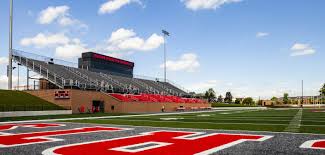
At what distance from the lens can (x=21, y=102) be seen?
34.5 meters

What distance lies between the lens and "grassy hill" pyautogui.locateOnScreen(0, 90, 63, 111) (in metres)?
31.1

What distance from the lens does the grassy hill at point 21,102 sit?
31.1m

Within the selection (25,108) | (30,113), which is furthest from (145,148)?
(25,108)

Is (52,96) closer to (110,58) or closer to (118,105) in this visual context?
(118,105)

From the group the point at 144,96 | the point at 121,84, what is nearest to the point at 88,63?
the point at 121,84

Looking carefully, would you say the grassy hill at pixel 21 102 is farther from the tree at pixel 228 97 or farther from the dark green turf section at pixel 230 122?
the tree at pixel 228 97

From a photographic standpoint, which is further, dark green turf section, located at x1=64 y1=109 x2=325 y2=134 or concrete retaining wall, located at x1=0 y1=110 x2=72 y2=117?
concrete retaining wall, located at x1=0 y1=110 x2=72 y2=117

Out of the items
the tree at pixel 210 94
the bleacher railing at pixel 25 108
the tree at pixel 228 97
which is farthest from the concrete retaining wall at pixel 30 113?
the tree at pixel 228 97

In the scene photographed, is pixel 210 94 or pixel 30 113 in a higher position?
pixel 210 94

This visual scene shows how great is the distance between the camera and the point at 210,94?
415 ft

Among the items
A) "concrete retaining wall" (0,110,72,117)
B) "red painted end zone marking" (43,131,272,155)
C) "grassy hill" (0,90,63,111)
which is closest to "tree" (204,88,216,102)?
"grassy hill" (0,90,63,111)

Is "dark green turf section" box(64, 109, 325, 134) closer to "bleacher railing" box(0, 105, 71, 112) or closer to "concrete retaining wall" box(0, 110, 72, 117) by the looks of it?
"concrete retaining wall" box(0, 110, 72, 117)

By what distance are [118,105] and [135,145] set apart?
32.9m

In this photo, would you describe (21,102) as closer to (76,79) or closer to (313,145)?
(76,79)
